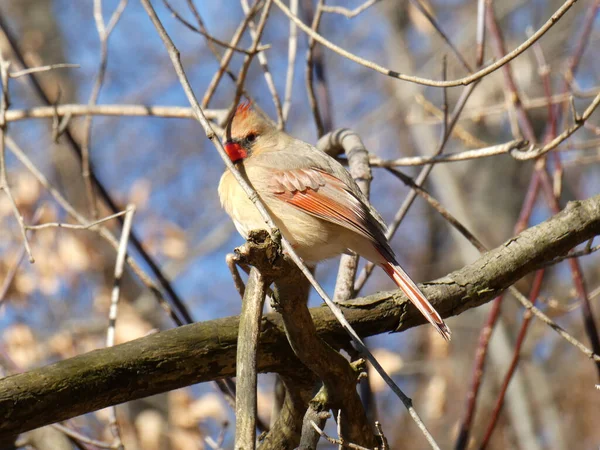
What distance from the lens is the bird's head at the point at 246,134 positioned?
3428mm

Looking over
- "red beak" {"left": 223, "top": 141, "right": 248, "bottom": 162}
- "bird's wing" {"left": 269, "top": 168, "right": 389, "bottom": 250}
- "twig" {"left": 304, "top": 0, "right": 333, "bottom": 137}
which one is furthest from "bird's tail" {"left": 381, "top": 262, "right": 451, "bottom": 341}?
"twig" {"left": 304, "top": 0, "right": 333, "bottom": 137}

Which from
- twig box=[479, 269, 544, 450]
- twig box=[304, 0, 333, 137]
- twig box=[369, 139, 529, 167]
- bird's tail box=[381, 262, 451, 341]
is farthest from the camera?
twig box=[304, 0, 333, 137]

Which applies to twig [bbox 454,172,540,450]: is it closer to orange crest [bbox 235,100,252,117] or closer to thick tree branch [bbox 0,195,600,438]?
thick tree branch [bbox 0,195,600,438]

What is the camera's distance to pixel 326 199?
302 centimetres

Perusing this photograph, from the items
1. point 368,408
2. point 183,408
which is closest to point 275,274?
point 368,408

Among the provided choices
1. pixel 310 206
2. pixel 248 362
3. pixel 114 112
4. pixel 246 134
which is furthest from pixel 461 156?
pixel 114 112

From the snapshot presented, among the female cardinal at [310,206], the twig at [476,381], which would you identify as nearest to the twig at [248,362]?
the female cardinal at [310,206]

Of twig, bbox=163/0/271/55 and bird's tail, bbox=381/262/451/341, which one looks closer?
bird's tail, bbox=381/262/451/341

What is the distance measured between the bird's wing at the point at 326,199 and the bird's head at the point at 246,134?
0.33m

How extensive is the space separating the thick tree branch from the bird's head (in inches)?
→ 51.1

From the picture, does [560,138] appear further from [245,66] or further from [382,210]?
[382,210]

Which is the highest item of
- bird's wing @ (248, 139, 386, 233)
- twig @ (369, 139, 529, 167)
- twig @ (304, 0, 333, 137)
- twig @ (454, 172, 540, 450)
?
twig @ (304, 0, 333, 137)

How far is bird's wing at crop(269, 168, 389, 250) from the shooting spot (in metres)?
2.93

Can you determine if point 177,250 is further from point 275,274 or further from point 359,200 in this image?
point 275,274
